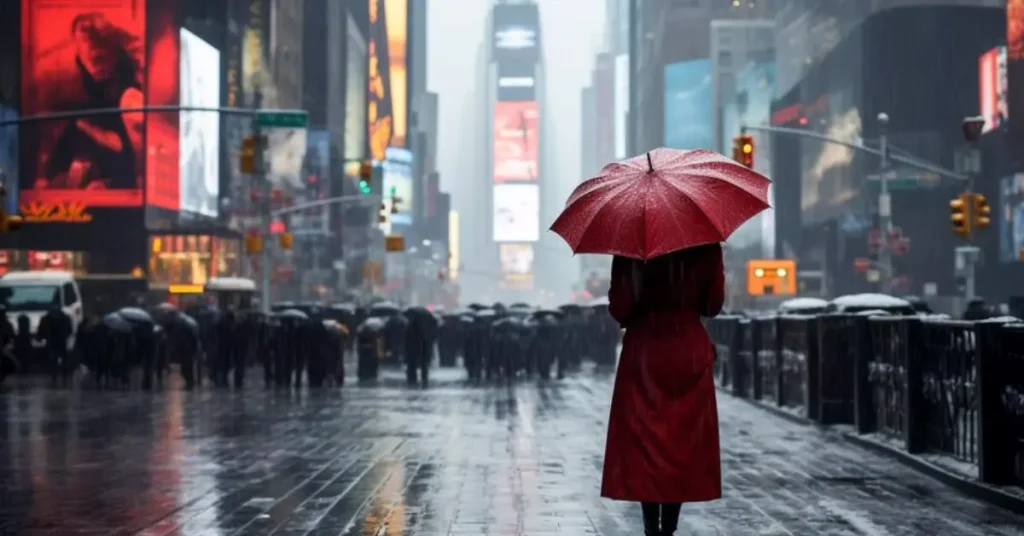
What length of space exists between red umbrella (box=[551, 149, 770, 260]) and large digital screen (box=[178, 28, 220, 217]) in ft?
237

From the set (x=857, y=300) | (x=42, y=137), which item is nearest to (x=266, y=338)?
(x=857, y=300)

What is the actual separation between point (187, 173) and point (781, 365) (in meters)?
61.1

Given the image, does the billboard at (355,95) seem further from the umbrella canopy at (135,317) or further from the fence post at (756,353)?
the fence post at (756,353)

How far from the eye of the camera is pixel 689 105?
180000 millimetres

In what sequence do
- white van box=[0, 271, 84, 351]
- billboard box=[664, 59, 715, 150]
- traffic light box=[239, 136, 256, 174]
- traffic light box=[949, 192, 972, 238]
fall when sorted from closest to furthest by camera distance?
1. traffic light box=[949, 192, 972, 238]
2. traffic light box=[239, 136, 256, 174]
3. white van box=[0, 271, 84, 351]
4. billboard box=[664, 59, 715, 150]

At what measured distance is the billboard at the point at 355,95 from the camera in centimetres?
16150

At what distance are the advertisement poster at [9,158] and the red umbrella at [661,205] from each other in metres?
Answer: 63.4

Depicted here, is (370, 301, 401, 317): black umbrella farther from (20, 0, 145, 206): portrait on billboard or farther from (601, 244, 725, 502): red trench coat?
(601, 244, 725, 502): red trench coat

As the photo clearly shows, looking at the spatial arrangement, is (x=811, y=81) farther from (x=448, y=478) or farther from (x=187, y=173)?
(x=448, y=478)

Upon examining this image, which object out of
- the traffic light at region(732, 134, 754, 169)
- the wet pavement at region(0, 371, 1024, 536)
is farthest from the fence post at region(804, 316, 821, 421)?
the traffic light at region(732, 134, 754, 169)

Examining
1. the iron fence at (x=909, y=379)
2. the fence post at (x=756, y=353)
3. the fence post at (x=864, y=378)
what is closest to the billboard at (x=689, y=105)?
the fence post at (x=756, y=353)

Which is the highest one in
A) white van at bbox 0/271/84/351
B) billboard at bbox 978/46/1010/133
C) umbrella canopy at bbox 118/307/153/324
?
billboard at bbox 978/46/1010/133

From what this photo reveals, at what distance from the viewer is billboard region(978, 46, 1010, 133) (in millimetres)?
80938

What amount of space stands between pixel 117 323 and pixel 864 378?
1890 centimetres
